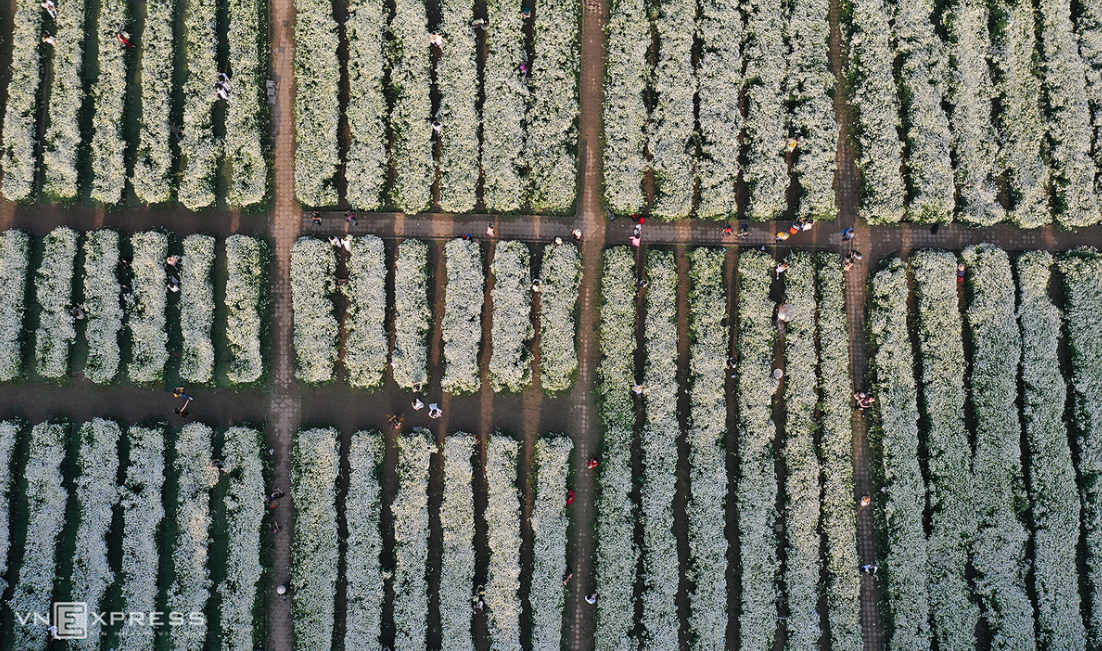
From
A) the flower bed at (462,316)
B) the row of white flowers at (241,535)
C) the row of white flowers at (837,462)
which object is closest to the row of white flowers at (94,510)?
the row of white flowers at (241,535)

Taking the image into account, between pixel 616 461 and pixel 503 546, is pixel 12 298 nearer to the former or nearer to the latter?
pixel 503 546

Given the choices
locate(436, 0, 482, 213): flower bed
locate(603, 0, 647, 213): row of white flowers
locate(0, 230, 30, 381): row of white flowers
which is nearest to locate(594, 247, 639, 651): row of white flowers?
locate(603, 0, 647, 213): row of white flowers

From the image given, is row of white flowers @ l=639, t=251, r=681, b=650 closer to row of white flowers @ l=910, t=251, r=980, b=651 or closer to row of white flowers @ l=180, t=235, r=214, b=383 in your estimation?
row of white flowers @ l=910, t=251, r=980, b=651

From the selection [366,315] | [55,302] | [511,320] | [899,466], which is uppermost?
[55,302]

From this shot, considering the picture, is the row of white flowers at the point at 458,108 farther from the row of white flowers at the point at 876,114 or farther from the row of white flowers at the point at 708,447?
the row of white flowers at the point at 876,114

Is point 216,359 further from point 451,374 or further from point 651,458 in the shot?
point 651,458

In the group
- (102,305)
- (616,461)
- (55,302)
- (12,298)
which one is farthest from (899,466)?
(12,298)
